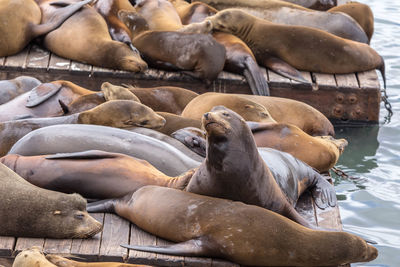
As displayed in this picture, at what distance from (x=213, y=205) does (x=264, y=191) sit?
34cm

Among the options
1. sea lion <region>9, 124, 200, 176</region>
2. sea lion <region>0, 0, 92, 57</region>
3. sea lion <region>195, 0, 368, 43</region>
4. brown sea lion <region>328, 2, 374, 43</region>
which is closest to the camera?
sea lion <region>9, 124, 200, 176</region>

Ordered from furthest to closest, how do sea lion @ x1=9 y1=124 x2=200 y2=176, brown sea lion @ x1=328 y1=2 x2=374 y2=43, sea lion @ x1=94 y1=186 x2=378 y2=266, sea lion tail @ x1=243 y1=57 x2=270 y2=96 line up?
brown sea lion @ x1=328 y1=2 x2=374 y2=43, sea lion tail @ x1=243 y1=57 x2=270 y2=96, sea lion @ x1=9 y1=124 x2=200 y2=176, sea lion @ x1=94 y1=186 x2=378 y2=266

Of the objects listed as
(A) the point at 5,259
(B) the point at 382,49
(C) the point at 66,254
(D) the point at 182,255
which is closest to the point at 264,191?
(D) the point at 182,255

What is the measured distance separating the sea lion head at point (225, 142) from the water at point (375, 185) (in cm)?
178

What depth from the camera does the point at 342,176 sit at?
6.31 metres

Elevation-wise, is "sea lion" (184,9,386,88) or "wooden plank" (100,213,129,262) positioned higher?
"wooden plank" (100,213,129,262)

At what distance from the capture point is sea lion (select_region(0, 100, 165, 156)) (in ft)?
15.8

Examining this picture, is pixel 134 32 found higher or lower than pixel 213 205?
lower

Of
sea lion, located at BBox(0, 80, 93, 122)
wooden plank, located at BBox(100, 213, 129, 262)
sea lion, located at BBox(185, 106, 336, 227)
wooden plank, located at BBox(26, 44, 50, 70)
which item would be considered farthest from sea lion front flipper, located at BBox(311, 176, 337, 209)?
wooden plank, located at BBox(26, 44, 50, 70)

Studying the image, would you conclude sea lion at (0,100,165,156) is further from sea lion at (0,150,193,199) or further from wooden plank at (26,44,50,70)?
wooden plank at (26,44,50,70)

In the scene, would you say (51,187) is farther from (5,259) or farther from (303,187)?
(303,187)

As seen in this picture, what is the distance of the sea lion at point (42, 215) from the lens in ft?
12.5

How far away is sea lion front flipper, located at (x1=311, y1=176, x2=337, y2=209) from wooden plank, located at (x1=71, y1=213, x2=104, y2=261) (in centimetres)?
138

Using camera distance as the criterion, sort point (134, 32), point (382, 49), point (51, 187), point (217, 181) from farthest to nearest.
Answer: point (382, 49) → point (134, 32) → point (51, 187) → point (217, 181)
